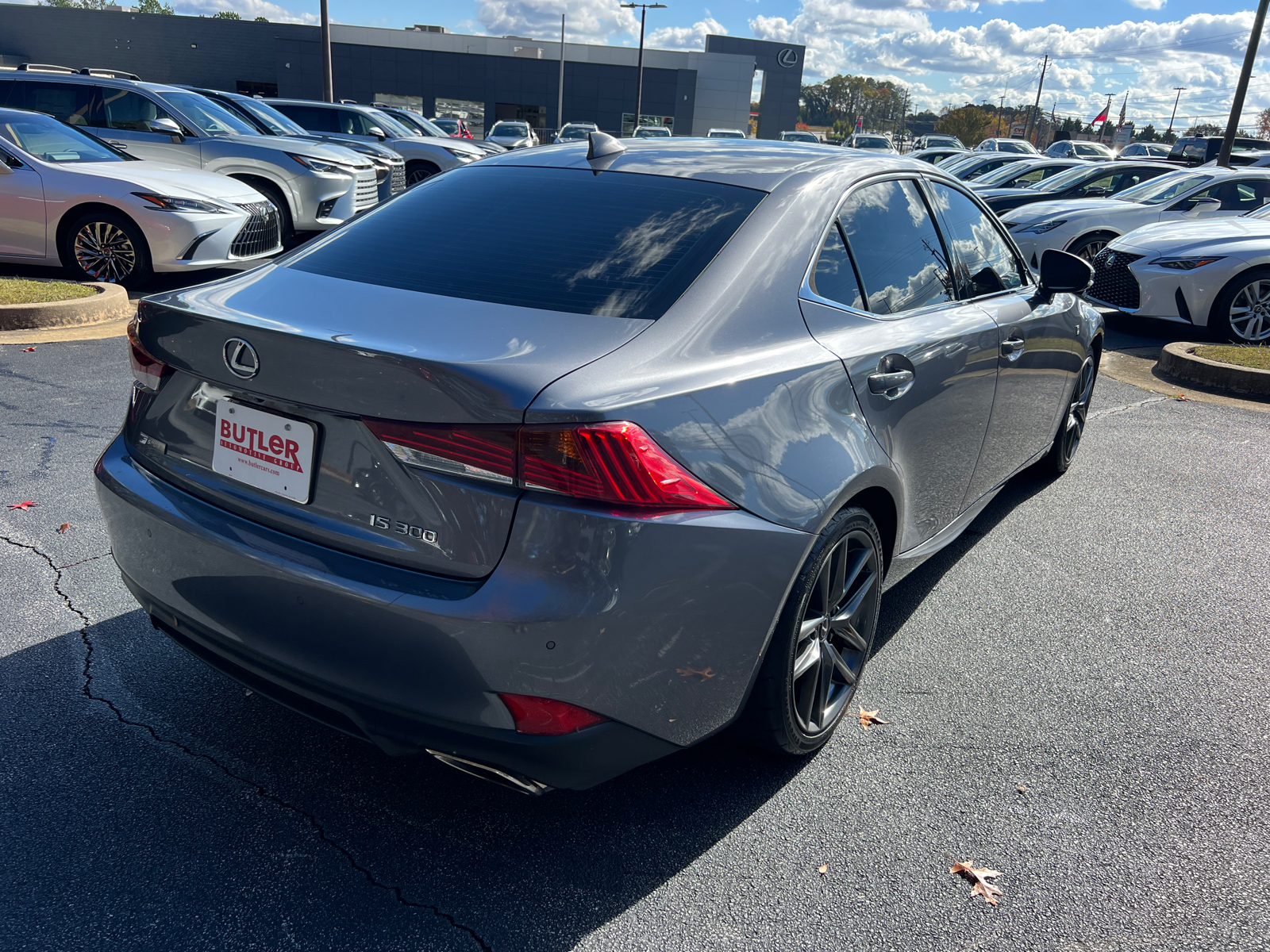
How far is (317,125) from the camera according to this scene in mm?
17797

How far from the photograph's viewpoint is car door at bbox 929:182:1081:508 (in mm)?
3652

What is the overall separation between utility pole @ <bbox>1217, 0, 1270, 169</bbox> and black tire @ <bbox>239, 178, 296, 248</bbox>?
21849 millimetres

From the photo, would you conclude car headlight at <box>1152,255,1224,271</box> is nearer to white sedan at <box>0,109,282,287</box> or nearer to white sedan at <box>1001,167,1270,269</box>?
white sedan at <box>1001,167,1270,269</box>

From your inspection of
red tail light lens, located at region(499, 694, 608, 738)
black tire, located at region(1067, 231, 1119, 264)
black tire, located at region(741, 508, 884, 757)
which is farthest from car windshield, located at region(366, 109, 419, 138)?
red tail light lens, located at region(499, 694, 608, 738)

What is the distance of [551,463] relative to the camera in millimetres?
1944

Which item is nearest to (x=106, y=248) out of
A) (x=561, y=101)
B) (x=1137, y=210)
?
(x=1137, y=210)

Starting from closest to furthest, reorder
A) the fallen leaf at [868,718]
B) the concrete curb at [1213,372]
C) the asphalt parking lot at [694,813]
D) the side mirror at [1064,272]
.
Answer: the asphalt parking lot at [694,813] → the fallen leaf at [868,718] → the side mirror at [1064,272] → the concrete curb at [1213,372]

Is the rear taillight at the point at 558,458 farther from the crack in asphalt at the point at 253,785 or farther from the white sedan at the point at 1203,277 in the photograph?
the white sedan at the point at 1203,277

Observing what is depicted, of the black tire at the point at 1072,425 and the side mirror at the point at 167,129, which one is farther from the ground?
the side mirror at the point at 167,129

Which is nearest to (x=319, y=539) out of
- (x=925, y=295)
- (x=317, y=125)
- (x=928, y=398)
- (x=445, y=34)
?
(x=928, y=398)

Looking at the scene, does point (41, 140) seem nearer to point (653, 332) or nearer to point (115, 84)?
point (115, 84)

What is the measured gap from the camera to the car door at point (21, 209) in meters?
8.47

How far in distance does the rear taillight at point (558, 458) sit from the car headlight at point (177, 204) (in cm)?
778

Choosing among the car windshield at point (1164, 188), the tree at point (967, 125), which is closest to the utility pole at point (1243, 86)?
the car windshield at point (1164, 188)
